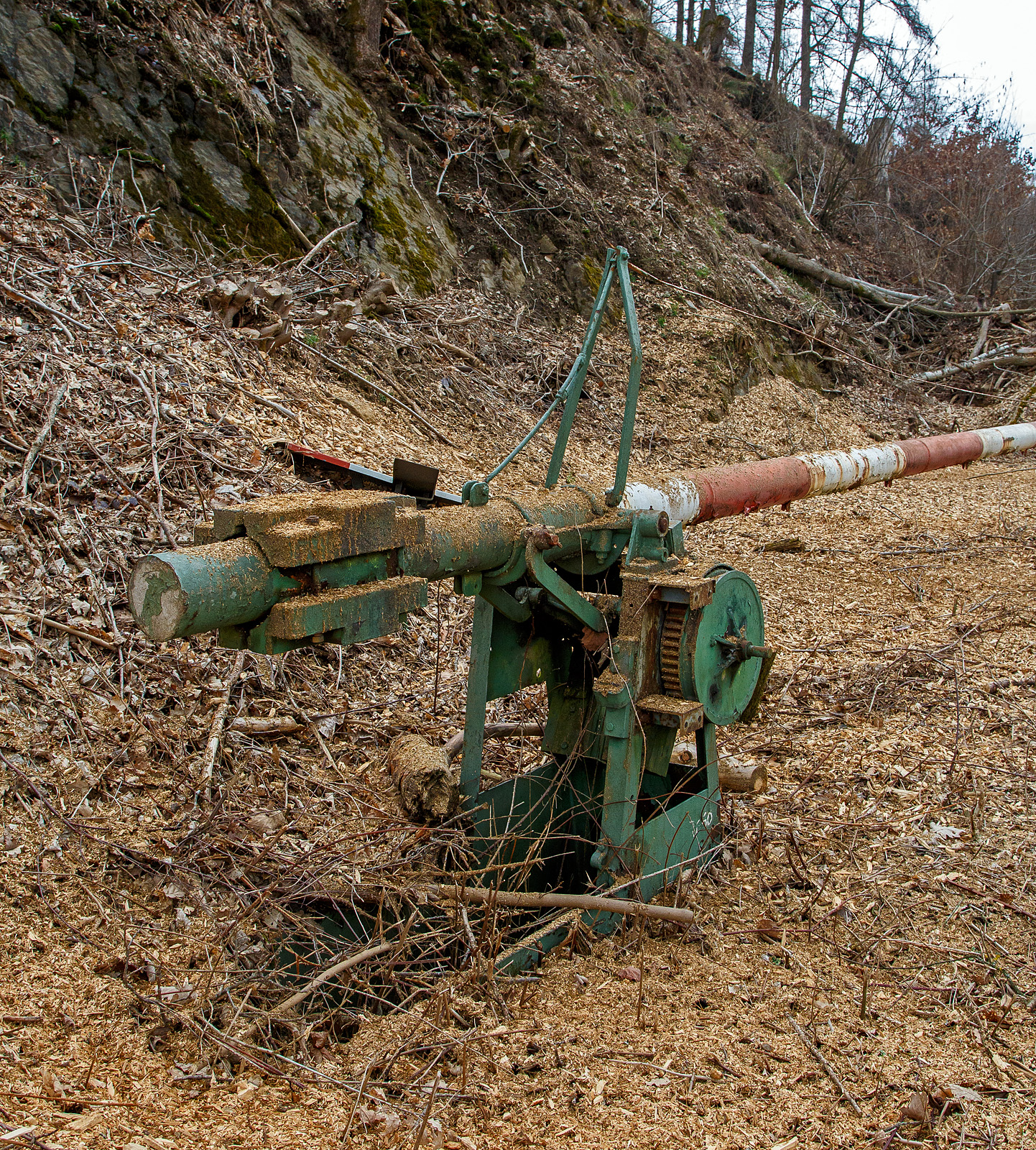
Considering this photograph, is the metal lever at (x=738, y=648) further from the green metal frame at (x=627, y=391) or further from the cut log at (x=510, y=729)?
the cut log at (x=510, y=729)

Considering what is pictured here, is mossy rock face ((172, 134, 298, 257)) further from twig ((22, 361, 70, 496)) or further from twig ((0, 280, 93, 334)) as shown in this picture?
twig ((22, 361, 70, 496))

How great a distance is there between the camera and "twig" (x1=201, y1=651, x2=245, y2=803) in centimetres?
366

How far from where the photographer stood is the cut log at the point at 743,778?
4188 millimetres

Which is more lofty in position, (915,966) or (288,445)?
(288,445)

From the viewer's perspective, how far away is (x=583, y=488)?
3.57 m

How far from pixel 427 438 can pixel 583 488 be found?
12.5ft

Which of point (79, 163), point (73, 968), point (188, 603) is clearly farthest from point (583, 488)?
point (79, 163)

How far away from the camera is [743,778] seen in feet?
13.7

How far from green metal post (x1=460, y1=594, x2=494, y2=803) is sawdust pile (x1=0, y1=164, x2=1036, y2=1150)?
0.20 metres

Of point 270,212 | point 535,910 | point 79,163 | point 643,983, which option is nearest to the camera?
point 643,983

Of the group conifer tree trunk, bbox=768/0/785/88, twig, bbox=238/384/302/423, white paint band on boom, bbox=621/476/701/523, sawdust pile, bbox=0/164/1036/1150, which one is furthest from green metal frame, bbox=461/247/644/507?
conifer tree trunk, bbox=768/0/785/88

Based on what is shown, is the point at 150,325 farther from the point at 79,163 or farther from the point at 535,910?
the point at 535,910

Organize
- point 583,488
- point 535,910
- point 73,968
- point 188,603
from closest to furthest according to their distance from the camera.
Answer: point 188,603 < point 73,968 < point 535,910 < point 583,488

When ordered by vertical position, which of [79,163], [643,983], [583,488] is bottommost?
[643,983]
